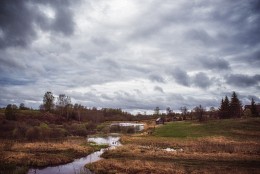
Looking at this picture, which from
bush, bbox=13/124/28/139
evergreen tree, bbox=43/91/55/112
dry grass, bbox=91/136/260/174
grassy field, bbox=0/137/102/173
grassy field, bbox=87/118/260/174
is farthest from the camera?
evergreen tree, bbox=43/91/55/112

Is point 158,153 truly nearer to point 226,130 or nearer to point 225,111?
point 226,130

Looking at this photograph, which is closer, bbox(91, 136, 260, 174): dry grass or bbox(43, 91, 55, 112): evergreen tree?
bbox(91, 136, 260, 174): dry grass

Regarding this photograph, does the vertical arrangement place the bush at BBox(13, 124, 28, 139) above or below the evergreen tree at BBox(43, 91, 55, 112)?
below

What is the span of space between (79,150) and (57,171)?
14765 millimetres

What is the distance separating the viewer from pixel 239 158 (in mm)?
40531

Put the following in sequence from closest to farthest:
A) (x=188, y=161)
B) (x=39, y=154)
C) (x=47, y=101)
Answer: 1. (x=188, y=161)
2. (x=39, y=154)
3. (x=47, y=101)

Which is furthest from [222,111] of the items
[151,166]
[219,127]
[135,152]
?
[151,166]

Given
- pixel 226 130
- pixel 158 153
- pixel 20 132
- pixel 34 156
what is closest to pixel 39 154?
pixel 34 156

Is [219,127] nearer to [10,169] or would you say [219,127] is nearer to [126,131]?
[126,131]

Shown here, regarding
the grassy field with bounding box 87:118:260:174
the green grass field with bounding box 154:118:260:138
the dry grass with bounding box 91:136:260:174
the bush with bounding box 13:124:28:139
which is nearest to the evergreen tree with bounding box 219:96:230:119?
the green grass field with bounding box 154:118:260:138

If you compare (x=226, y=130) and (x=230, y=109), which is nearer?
(x=226, y=130)

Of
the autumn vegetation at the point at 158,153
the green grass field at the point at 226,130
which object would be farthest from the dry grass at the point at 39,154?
the green grass field at the point at 226,130

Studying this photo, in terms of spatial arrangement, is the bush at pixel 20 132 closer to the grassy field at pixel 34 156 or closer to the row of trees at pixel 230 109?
the grassy field at pixel 34 156

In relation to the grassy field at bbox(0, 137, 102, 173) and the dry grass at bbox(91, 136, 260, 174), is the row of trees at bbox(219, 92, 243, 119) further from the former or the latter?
the grassy field at bbox(0, 137, 102, 173)
